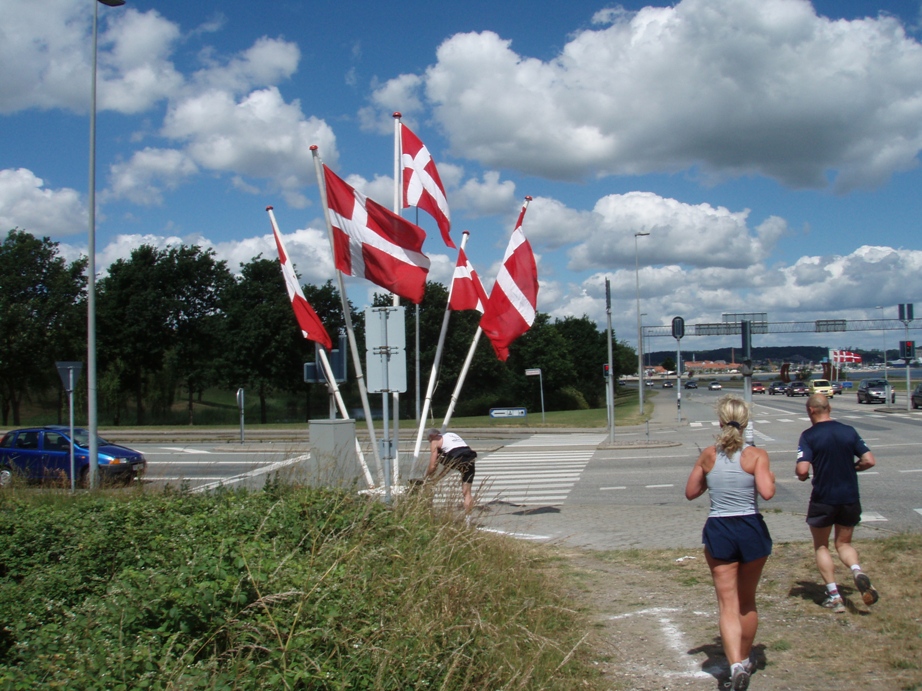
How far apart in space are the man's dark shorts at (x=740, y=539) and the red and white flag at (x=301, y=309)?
7057mm

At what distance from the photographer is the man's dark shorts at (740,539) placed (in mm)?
4914

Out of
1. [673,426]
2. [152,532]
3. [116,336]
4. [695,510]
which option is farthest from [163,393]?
[152,532]

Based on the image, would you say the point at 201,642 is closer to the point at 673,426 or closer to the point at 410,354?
the point at 673,426

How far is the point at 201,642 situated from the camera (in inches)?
151

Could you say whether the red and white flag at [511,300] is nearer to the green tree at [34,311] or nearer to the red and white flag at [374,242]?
the red and white flag at [374,242]

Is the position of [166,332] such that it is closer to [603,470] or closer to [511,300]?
[603,470]

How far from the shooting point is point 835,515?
6.53 metres

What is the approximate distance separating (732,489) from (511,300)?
6586 mm

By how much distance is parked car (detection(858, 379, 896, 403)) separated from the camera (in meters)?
51.0

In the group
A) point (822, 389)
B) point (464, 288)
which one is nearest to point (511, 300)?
point (464, 288)

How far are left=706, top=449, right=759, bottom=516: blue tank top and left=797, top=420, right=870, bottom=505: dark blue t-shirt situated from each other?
1.81 metres

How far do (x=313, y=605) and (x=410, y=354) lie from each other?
2177 inches

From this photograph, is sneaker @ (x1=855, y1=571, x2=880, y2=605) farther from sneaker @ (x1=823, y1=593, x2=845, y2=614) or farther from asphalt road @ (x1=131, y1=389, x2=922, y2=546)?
asphalt road @ (x1=131, y1=389, x2=922, y2=546)

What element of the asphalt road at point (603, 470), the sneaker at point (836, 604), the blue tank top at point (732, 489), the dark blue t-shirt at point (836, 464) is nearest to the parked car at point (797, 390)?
the asphalt road at point (603, 470)
